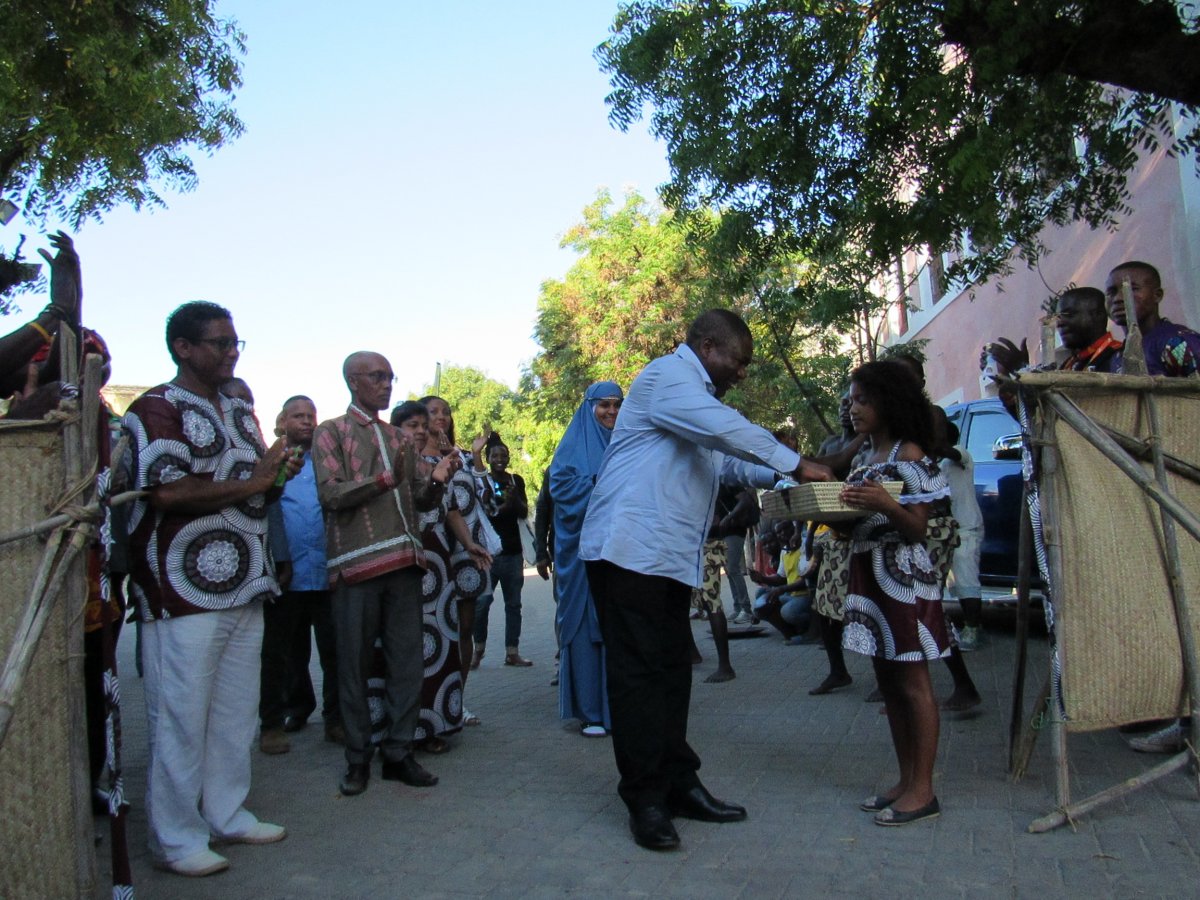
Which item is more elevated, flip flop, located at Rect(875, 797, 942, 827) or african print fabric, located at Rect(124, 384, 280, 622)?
african print fabric, located at Rect(124, 384, 280, 622)

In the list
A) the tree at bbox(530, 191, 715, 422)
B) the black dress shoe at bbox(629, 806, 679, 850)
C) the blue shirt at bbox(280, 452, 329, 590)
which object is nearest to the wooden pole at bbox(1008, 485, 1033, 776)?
the black dress shoe at bbox(629, 806, 679, 850)

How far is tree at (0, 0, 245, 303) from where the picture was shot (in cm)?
891

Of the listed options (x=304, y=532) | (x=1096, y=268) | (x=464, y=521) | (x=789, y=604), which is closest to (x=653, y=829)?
(x=464, y=521)

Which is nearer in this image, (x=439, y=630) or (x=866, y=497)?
(x=866, y=497)

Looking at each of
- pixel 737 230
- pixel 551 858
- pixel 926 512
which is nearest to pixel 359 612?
pixel 551 858

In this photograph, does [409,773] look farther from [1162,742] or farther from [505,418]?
[505,418]

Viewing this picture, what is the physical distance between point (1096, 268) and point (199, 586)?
11058 mm

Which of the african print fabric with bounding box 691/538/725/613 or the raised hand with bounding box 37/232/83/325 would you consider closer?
the raised hand with bounding box 37/232/83/325

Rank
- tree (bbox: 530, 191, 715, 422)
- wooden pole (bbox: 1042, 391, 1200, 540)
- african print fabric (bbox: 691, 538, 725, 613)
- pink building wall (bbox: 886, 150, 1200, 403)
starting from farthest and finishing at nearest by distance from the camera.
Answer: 1. tree (bbox: 530, 191, 715, 422)
2. pink building wall (bbox: 886, 150, 1200, 403)
3. african print fabric (bbox: 691, 538, 725, 613)
4. wooden pole (bbox: 1042, 391, 1200, 540)

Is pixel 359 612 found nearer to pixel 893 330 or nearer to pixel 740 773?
pixel 740 773

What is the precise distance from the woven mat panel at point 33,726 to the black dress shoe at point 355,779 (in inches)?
75.9

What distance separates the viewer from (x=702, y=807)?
167 inches

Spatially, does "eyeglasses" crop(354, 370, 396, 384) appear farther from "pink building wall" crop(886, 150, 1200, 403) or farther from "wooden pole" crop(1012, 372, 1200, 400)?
"pink building wall" crop(886, 150, 1200, 403)

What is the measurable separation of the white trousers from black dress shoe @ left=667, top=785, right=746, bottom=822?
5.57ft
